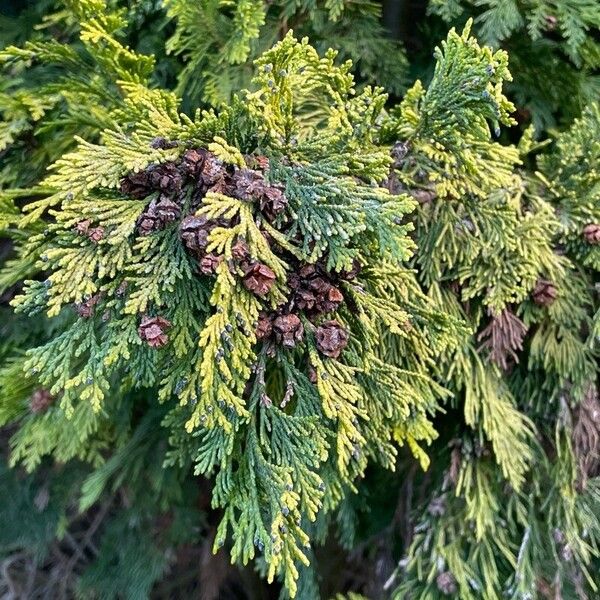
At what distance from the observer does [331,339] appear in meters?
0.92

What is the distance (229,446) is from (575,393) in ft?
2.58

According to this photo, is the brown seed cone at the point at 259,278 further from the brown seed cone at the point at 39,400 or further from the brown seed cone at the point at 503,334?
the brown seed cone at the point at 39,400

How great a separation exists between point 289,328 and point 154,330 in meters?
0.20

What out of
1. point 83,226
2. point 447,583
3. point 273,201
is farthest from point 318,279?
point 447,583

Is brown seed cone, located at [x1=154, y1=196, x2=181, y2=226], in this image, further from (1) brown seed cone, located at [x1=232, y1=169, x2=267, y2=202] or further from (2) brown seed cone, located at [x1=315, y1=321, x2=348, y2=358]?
(2) brown seed cone, located at [x1=315, y1=321, x2=348, y2=358]

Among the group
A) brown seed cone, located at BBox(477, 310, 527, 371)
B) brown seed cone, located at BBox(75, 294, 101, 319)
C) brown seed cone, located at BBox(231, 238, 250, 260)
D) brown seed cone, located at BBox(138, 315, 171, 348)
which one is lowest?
brown seed cone, located at BBox(477, 310, 527, 371)

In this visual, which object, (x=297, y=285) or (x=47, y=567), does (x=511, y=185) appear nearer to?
(x=297, y=285)

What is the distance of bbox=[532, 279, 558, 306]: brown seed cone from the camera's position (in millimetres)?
1230

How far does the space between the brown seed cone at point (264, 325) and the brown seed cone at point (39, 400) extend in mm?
684

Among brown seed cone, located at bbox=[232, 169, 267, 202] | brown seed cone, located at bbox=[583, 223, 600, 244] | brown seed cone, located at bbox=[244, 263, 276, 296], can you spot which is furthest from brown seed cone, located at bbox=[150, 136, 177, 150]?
brown seed cone, located at bbox=[583, 223, 600, 244]

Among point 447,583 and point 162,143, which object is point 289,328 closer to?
point 162,143

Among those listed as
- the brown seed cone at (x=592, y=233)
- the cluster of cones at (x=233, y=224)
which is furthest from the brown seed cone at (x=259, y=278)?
the brown seed cone at (x=592, y=233)

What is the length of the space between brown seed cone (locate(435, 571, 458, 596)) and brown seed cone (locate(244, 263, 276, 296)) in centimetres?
81

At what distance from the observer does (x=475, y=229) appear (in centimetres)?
115
